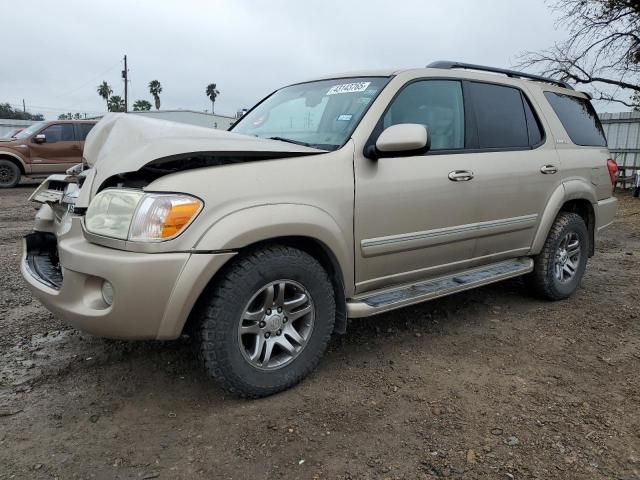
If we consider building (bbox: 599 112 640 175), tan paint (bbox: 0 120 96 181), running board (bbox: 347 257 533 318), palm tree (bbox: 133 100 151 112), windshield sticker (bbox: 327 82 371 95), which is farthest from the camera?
palm tree (bbox: 133 100 151 112)

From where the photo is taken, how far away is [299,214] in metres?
2.63

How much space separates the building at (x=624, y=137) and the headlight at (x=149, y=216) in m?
16.3

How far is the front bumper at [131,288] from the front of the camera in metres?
2.26

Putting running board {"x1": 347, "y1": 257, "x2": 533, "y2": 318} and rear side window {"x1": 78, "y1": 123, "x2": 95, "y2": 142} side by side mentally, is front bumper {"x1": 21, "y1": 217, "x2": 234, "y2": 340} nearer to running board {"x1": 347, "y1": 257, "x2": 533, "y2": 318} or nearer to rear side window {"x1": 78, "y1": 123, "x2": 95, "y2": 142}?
running board {"x1": 347, "y1": 257, "x2": 533, "y2": 318}

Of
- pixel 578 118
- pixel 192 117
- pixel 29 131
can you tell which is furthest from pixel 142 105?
pixel 578 118

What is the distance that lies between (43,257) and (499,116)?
3256mm

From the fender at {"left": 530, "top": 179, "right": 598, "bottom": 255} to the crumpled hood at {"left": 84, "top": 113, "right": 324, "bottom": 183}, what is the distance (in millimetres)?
2173

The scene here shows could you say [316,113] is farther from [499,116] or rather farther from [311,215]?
[499,116]

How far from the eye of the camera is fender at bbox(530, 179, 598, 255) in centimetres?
409

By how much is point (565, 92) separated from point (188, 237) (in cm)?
382

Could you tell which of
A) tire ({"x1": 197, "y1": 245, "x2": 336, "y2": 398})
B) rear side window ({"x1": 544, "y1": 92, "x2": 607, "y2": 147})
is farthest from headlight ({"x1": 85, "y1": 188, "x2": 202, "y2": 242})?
rear side window ({"x1": 544, "y1": 92, "x2": 607, "y2": 147})

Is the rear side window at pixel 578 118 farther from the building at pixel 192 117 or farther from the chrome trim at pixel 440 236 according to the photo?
the building at pixel 192 117

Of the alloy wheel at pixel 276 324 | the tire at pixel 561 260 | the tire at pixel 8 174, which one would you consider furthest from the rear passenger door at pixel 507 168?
the tire at pixel 8 174

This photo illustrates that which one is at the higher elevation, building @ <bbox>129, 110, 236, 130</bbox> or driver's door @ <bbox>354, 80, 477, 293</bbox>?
building @ <bbox>129, 110, 236, 130</bbox>
